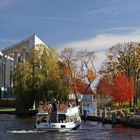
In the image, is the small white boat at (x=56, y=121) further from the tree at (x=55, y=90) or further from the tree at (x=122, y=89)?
the tree at (x=122, y=89)

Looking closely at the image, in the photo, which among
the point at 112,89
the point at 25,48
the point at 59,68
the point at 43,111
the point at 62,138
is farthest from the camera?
the point at 25,48

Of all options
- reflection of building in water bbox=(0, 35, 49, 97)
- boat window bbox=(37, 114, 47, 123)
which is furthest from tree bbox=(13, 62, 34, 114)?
reflection of building in water bbox=(0, 35, 49, 97)

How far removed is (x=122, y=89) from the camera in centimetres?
8962

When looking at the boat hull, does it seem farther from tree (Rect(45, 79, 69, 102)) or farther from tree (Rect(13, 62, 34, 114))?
tree (Rect(13, 62, 34, 114))

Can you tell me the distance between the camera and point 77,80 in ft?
315

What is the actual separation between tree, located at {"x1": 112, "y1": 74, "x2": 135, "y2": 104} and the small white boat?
1353 inches

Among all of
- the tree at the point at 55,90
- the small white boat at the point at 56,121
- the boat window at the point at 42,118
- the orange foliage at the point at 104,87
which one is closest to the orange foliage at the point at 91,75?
the orange foliage at the point at 104,87

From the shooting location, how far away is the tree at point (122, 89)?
88250 millimetres

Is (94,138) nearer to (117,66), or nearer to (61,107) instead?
(61,107)

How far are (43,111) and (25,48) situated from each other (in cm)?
5525

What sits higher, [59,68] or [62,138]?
[59,68]

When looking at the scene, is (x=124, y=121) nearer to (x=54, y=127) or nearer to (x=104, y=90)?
(x=54, y=127)

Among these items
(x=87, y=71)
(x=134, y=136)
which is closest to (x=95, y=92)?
(x=87, y=71)

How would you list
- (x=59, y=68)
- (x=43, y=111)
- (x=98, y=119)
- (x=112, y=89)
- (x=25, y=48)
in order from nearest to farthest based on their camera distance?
(x=43, y=111) → (x=98, y=119) → (x=59, y=68) → (x=112, y=89) → (x=25, y=48)
